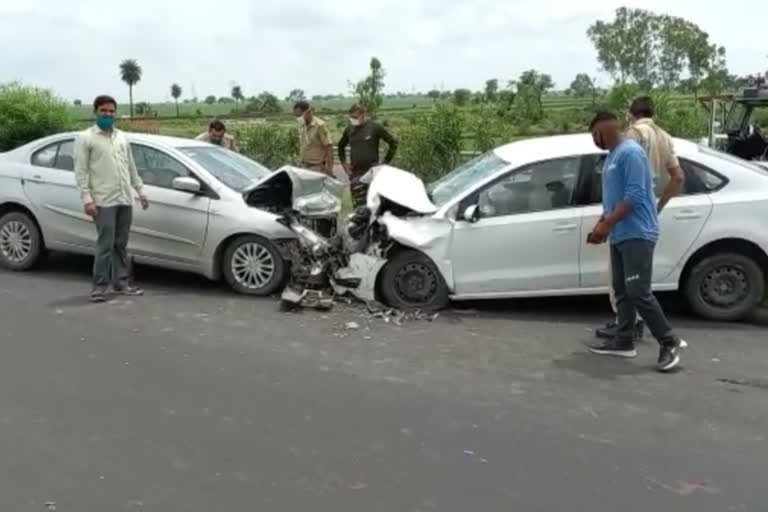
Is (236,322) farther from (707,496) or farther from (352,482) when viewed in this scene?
(707,496)

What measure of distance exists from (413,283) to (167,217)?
260 centimetres

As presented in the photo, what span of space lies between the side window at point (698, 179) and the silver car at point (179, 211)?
335 centimetres

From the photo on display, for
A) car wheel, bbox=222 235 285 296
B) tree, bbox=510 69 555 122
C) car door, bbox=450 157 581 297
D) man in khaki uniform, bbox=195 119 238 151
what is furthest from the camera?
tree, bbox=510 69 555 122

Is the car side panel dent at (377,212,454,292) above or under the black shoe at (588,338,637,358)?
above

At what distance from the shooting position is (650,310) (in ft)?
19.4

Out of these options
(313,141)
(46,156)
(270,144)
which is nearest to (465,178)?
(313,141)

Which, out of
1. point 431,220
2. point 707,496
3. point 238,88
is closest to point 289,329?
point 431,220

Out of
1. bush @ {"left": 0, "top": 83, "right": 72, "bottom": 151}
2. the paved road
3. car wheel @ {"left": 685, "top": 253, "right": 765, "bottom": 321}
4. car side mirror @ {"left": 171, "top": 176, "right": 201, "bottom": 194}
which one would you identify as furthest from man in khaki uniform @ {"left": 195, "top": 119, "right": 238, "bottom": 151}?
bush @ {"left": 0, "top": 83, "right": 72, "bottom": 151}

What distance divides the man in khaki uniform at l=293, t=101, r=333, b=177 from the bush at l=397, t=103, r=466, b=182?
13.3ft

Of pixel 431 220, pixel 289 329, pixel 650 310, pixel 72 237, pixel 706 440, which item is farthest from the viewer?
pixel 72 237

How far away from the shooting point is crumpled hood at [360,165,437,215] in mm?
7500

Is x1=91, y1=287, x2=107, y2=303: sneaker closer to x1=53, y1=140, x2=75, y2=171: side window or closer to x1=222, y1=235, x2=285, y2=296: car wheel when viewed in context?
x1=222, y1=235, x2=285, y2=296: car wheel

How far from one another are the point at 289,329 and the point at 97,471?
2.90 meters

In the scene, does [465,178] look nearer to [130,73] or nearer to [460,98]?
[460,98]
